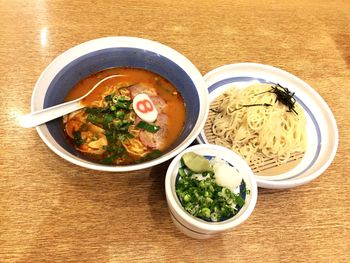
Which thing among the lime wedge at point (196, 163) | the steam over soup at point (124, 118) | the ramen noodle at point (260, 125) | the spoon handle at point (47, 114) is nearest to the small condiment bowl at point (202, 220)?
the lime wedge at point (196, 163)

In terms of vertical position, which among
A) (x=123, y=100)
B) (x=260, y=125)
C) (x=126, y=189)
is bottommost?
(x=126, y=189)

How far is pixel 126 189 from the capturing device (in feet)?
3.96

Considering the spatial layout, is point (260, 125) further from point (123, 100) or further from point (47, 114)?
point (47, 114)

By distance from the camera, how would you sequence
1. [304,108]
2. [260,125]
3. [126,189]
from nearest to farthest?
[126,189] < [260,125] < [304,108]

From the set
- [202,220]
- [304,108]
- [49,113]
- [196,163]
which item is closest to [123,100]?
[49,113]

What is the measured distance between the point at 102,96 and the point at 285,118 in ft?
2.54

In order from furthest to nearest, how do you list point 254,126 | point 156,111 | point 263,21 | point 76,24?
point 263,21 → point 76,24 → point 254,126 → point 156,111

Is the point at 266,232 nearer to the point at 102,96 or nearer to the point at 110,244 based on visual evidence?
the point at 110,244

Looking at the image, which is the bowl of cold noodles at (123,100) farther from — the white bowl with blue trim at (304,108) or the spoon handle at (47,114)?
the white bowl with blue trim at (304,108)

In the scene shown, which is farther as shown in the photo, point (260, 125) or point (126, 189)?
point (260, 125)

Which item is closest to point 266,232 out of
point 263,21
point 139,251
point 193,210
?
point 193,210

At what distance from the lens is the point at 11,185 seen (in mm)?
1167

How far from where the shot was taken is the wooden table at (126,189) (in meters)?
1.08

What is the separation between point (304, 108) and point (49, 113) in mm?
1076
